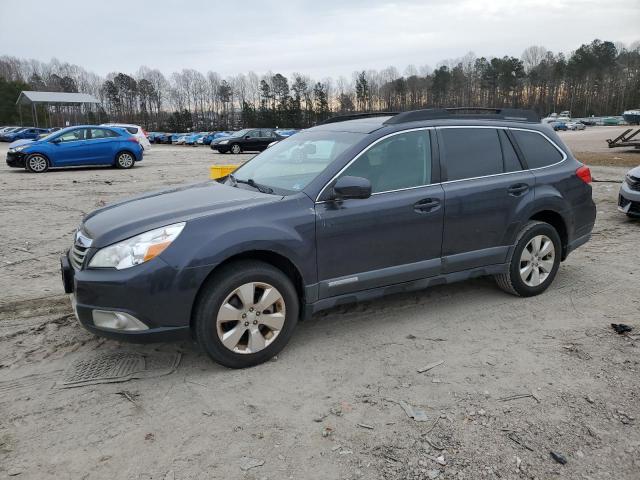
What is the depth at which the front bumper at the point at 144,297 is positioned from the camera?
10.8 ft

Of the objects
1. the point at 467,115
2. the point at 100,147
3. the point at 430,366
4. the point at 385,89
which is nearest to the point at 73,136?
the point at 100,147

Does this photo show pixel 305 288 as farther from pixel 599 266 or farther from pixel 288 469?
pixel 599 266

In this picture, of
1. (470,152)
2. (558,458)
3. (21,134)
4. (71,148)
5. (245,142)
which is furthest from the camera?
(21,134)

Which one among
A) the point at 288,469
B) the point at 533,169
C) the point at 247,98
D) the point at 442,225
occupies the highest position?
the point at 247,98

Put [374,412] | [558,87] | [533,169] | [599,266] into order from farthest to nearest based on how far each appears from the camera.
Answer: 1. [558,87]
2. [599,266]
3. [533,169]
4. [374,412]

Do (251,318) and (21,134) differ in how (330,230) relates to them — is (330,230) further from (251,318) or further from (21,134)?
(21,134)

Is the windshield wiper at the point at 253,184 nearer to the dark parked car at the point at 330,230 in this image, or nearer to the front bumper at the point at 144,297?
the dark parked car at the point at 330,230

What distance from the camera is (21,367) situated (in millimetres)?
3689

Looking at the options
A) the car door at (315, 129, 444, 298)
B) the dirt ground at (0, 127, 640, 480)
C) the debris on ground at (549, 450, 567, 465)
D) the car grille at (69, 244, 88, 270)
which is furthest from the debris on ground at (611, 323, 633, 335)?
the car grille at (69, 244, 88, 270)

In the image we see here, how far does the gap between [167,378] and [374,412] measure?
58.4 inches

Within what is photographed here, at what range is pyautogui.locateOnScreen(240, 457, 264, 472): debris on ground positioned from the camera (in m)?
2.65

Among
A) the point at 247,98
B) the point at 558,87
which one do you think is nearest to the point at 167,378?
the point at 247,98

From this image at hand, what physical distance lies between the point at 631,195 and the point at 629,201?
0.10 meters

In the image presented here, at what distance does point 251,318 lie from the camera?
359 cm
